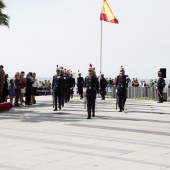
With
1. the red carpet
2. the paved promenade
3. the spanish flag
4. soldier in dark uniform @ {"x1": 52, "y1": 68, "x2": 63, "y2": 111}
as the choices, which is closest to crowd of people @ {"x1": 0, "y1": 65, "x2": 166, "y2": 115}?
soldier in dark uniform @ {"x1": 52, "y1": 68, "x2": 63, "y2": 111}

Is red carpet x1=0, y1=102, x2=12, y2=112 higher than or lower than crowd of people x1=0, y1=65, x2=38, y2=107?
lower

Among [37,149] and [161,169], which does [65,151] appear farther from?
[161,169]

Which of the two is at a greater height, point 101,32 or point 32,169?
point 101,32

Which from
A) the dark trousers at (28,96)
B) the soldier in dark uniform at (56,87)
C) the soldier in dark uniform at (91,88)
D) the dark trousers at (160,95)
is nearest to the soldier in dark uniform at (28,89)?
the dark trousers at (28,96)

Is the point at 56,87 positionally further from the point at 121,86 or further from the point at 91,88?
the point at 91,88

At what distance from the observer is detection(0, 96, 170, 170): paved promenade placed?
7.82 meters

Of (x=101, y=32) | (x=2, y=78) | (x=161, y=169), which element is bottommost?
(x=161, y=169)

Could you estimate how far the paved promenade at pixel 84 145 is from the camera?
782cm

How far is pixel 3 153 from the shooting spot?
874 cm

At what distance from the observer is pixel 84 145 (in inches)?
385

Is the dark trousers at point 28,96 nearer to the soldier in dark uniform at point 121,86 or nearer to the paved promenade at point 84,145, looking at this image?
the soldier in dark uniform at point 121,86

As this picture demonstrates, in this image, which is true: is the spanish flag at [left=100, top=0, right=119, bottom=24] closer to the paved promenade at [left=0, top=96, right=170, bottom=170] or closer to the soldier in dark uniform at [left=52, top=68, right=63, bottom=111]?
the soldier in dark uniform at [left=52, top=68, right=63, bottom=111]

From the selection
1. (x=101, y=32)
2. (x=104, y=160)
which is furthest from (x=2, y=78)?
(x=101, y=32)

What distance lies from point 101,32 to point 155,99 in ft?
26.4
